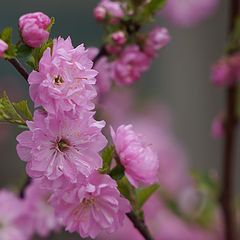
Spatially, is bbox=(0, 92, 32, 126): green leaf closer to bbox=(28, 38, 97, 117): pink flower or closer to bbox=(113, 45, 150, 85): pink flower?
bbox=(28, 38, 97, 117): pink flower

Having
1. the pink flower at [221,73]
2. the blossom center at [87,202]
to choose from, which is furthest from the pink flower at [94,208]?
the pink flower at [221,73]

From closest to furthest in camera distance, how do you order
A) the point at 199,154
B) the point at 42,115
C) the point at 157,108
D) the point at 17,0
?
the point at 42,115 < the point at 157,108 < the point at 17,0 < the point at 199,154

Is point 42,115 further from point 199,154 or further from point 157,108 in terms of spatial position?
point 199,154

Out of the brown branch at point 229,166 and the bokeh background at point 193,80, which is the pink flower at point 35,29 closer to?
the brown branch at point 229,166

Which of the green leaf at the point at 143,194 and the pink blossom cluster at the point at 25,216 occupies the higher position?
the green leaf at the point at 143,194

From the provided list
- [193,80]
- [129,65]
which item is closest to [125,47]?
[129,65]

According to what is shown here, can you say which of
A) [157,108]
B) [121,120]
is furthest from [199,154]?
[121,120]

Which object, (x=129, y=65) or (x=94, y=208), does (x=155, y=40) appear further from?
(x=94, y=208)
